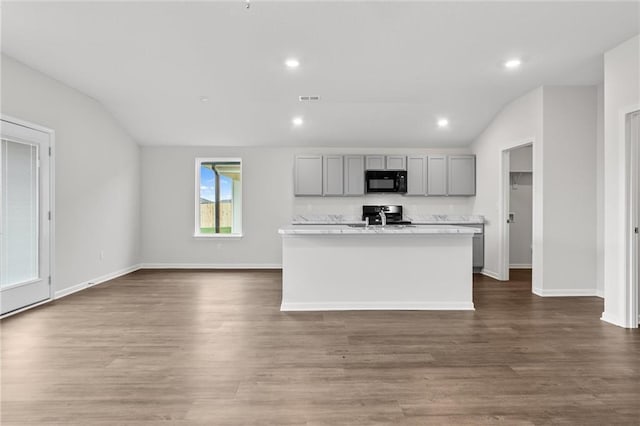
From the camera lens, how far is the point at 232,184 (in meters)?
7.27

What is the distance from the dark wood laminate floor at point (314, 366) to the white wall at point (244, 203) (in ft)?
9.18

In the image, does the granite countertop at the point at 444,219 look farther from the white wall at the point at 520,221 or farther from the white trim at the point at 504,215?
the white wall at the point at 520,221

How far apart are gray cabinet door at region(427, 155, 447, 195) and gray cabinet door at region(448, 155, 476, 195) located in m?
0.11

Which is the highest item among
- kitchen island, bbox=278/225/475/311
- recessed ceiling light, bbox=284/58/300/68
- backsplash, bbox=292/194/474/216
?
recessed ceiling light, bbox=284/58/300/68

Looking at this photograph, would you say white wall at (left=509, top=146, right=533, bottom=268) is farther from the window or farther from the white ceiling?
the window

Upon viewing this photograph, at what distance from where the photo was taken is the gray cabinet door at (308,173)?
6.74 meters

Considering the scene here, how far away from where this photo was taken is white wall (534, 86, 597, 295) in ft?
15.6

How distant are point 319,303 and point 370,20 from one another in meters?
2.90

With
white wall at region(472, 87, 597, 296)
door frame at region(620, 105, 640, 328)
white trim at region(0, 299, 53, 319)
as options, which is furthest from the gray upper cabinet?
white trim at region(0, 299, 53, 319)

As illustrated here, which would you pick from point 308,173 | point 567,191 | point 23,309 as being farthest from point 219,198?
point 567,191

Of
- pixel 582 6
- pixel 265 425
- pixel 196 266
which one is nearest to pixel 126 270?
pixel 196 266

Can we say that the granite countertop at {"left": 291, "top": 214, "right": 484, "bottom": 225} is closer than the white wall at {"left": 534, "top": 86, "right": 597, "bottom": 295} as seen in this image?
No

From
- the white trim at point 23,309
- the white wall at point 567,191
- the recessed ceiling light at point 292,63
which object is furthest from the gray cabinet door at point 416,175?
the white trim at point 23,309

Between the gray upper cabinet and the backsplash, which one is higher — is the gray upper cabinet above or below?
above
